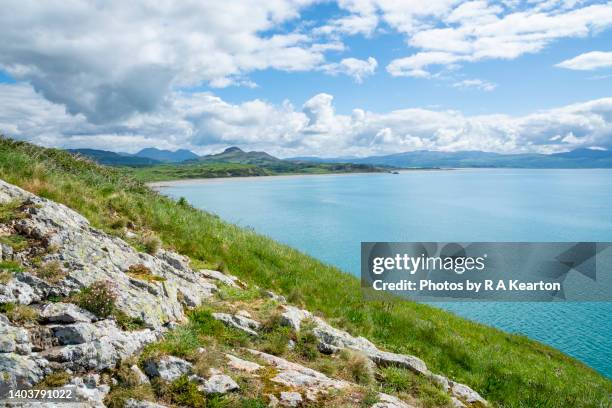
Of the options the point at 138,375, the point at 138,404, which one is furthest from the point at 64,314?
the point at 138,404

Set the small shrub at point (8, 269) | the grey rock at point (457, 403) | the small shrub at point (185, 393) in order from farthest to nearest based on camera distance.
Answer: the grey rock at point (457, 403)
the small shrub at point (8, 269)
the small shrub at point (185, 393)

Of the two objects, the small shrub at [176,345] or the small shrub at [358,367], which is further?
the small shrub at [358,367]

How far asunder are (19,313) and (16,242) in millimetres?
2516

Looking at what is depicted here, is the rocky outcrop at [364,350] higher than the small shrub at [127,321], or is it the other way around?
the small shrub at [127,321]

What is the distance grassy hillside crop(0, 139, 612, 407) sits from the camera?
13430 millimetres

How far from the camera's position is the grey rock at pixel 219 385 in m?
6.71

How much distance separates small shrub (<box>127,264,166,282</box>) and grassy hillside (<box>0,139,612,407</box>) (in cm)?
286

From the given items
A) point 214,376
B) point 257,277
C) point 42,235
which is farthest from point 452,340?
point 42,235

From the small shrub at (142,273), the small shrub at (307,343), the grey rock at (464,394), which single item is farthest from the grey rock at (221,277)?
the grey rock at (464,394)

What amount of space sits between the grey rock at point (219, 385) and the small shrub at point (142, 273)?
361 cm

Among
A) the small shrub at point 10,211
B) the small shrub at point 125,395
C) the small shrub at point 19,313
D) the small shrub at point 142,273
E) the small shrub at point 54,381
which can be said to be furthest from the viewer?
the small shrub at point 142,273

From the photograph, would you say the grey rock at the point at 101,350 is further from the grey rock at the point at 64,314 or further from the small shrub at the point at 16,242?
the small shrub at the point at 16,242

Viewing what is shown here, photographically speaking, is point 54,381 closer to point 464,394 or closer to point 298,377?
point 298,377

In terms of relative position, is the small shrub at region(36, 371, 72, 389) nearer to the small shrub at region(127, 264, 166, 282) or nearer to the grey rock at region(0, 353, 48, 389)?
the grey rock at region(0, 353, 48, 389)
